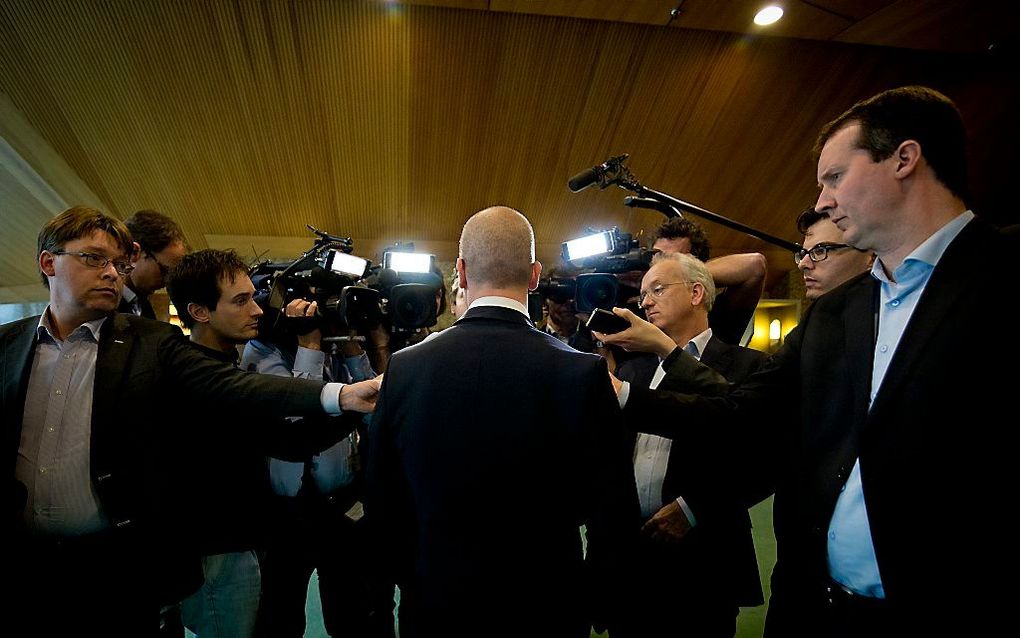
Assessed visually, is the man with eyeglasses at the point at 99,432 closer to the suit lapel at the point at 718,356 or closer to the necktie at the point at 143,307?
the necktie at the point at 143,307

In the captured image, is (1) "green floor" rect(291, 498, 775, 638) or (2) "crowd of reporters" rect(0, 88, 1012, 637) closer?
(2) "crowd of reporters" rect(0, 88, 1012, 637)

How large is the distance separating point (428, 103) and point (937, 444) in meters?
6.19

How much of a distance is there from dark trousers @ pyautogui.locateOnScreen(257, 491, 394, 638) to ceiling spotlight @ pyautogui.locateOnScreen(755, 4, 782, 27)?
19.2 ft

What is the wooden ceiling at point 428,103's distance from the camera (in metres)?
5.19

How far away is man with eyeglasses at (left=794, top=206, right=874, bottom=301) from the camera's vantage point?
1848mm

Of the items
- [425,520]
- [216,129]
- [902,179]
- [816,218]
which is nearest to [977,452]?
[902,179]

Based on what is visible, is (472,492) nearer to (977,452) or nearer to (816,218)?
(977,452)

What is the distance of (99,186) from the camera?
6.24 m

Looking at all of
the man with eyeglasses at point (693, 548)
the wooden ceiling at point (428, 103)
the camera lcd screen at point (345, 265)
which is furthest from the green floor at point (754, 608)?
the wooden ceiling at point (428, 103)

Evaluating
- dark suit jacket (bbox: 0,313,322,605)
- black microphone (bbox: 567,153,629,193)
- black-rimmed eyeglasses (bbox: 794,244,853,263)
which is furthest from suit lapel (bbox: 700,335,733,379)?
dark suit jacket (bbox: 0,313,322,605)

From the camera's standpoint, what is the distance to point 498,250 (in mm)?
1155

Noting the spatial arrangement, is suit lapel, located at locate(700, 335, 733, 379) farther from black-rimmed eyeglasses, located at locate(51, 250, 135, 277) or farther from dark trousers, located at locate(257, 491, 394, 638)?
black-rimmed eyeglasses, located at locate(51, 250, 135, 277)

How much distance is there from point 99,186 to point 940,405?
8257 mm

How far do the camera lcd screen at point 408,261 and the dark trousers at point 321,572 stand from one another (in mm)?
985
